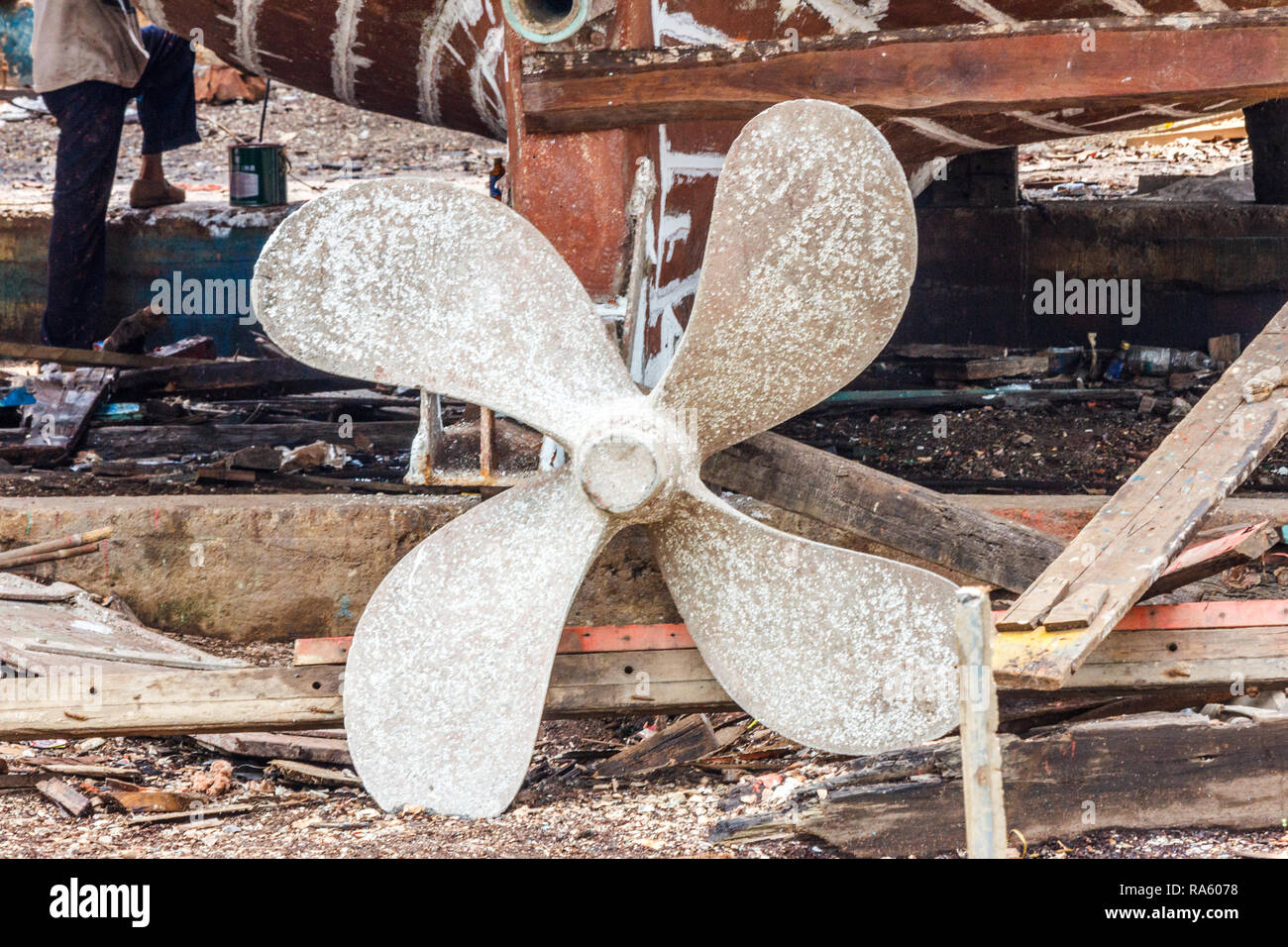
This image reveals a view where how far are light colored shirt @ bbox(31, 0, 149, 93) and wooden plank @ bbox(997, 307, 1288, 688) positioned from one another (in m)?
5.14

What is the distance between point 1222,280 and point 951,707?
548 centimetres

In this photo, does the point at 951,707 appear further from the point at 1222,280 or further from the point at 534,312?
the point at 1222,280

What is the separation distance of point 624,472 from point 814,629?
0.57 m

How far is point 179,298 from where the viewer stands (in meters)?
7.73

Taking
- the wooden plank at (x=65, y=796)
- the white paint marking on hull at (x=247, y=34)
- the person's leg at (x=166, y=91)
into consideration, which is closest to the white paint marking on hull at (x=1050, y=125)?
the white paint marking on hull at (x=247, y=34)

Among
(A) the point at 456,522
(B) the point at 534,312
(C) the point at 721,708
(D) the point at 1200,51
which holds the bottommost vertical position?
(C) the point at 721,708

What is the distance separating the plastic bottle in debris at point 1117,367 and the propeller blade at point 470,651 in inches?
179

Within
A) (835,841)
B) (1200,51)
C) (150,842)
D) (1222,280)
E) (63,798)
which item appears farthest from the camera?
(1222,280)

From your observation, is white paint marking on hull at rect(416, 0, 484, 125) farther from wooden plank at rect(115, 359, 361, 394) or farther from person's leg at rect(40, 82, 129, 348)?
person's leg at rect(40, 82, 129, 348)

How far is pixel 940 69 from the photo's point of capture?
3633 mm

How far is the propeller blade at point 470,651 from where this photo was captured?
10.2 ft

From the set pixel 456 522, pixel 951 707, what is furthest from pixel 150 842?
pixel 951 707

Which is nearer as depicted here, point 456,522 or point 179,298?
point 456,522

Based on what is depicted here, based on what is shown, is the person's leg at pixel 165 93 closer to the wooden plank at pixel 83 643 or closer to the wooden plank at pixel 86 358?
the wooden plank at pixel 86 358
